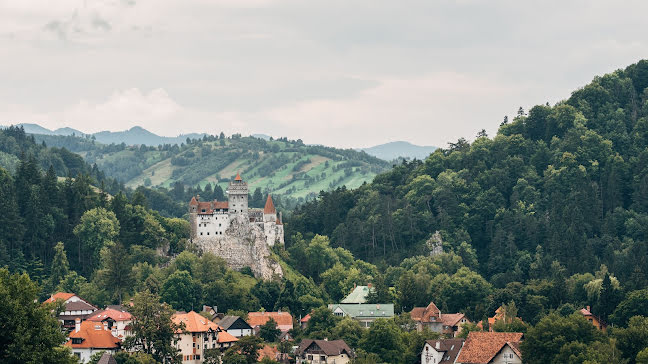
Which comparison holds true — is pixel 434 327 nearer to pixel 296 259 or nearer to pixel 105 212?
pixel 296 259

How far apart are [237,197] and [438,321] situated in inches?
1222

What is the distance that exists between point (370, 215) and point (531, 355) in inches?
2788

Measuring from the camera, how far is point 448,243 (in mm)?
170000

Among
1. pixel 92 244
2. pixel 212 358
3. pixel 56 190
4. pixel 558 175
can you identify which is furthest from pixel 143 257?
pixel 558 175

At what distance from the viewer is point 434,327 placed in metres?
133

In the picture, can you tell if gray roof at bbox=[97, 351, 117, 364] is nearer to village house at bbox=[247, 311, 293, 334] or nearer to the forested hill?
village house at bbox=[247, 311, 293, 334]

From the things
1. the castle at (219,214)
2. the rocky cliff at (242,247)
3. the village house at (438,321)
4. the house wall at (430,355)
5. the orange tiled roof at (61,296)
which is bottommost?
the house wall at (430,355)

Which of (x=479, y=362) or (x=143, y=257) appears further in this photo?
(x=143, y=257)

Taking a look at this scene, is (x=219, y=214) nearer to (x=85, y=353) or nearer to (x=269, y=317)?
(x=269, y=317)

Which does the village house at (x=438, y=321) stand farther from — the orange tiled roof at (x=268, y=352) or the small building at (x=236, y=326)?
the small building at (x=236, y=326)

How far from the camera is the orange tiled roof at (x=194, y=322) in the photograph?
116m

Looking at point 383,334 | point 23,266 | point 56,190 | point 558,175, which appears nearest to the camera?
point 383,334

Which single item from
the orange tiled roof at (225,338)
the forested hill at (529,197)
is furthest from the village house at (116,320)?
the forested hill at (529,197)

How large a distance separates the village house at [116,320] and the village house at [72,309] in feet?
7.09
